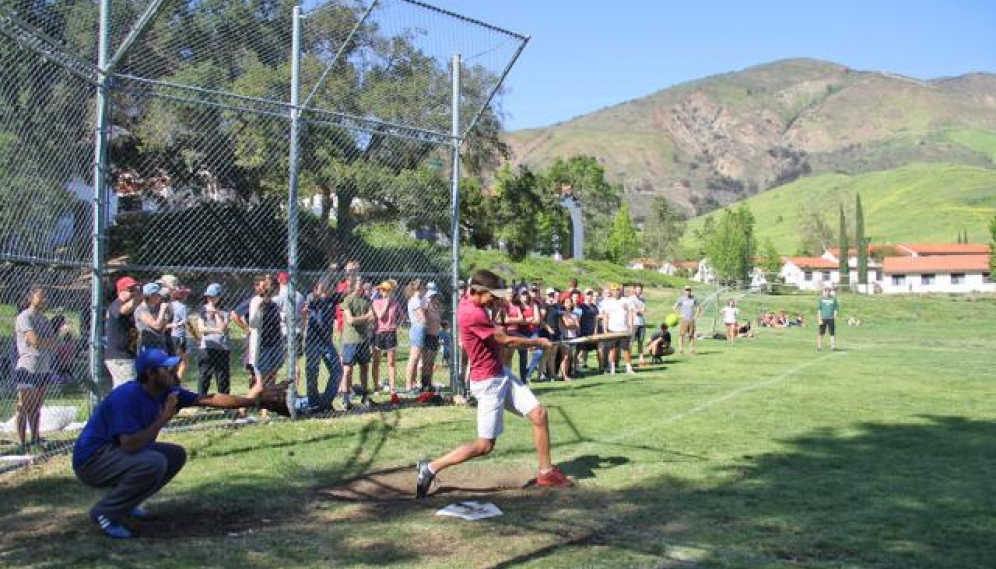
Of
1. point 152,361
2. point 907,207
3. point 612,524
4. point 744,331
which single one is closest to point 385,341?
point 152,361

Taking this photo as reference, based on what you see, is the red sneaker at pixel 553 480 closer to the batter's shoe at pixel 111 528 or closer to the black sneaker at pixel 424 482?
the black sneaker at pixel 424 482

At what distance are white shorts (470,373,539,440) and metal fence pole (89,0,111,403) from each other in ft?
12.1

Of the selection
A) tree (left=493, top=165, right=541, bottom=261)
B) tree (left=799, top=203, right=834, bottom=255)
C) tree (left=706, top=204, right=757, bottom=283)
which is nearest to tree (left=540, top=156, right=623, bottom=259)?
tree (left=706, top=204, right=757, bottom=283)

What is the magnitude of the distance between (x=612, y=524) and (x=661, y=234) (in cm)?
10341

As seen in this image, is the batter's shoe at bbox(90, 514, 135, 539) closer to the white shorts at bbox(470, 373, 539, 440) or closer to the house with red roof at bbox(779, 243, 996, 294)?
the white shorts at bbox(470, 373, 539, 440)

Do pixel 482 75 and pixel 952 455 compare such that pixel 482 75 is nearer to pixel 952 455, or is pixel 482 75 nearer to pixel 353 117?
pixel 353 117

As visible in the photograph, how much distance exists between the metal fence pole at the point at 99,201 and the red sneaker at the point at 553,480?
426 centimetres

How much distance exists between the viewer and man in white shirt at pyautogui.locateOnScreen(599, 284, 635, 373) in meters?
18.6

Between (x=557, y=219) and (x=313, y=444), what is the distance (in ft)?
186

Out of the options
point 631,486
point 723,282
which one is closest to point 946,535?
point 631,486

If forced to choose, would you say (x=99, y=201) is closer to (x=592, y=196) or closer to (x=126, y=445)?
(x=126, y=445)

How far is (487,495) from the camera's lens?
7543 mm

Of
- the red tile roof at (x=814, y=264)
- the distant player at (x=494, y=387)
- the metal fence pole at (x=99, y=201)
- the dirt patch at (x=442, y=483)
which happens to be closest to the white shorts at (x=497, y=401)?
Answer: the distant player at (x=494, y=387)

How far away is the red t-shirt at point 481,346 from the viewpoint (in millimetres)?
7785
